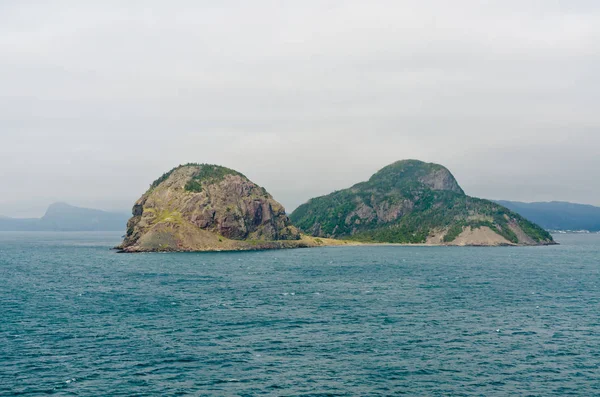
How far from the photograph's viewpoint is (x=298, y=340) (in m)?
84.9

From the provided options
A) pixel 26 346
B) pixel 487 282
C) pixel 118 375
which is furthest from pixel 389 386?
pixel 487 282

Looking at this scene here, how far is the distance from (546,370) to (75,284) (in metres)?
133

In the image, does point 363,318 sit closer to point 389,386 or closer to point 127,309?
point 389,386

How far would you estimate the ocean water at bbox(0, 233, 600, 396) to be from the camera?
211 ft

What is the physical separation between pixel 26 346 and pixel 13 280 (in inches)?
3816

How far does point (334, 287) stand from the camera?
150m

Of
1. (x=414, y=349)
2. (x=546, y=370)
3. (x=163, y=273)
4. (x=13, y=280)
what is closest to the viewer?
(x=546, y=370)

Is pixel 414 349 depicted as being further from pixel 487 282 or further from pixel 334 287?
pixel 487 282

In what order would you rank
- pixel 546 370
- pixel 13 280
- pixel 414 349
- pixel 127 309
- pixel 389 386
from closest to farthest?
pixel 389 386 < pixel 546 370 < pixel 414 349 < pixel 127 309 < pixel 13 280

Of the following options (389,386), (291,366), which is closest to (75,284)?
(291,366)

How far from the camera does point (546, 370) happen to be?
70.1 metres

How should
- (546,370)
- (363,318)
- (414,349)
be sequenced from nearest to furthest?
1. (546,370)
2. (414,349)
3. (363,318)

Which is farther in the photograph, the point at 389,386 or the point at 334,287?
the point at 334,287

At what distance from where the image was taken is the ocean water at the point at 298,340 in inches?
2537
